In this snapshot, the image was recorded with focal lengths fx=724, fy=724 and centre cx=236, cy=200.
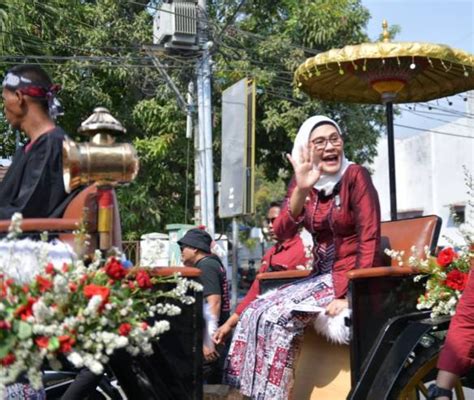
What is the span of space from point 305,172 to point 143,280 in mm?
1334

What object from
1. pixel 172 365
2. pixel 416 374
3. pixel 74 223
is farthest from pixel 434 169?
pixel 74 223

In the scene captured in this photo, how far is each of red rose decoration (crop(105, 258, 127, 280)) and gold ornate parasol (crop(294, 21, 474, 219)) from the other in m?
2.66

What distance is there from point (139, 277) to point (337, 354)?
154 centimetres

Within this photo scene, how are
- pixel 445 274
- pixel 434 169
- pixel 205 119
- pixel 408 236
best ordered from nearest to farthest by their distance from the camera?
pixel 445 274
pixel 408 236
pixel 205 119
pixel 434 169

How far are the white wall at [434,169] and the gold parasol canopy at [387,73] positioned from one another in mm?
20870

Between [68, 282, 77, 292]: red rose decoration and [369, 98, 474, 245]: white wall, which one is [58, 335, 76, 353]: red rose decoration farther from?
[369, 98, 474, 245]: white wall

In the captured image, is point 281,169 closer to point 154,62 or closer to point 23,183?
point 154,62

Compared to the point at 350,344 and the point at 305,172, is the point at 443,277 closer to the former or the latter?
the point at 350,344

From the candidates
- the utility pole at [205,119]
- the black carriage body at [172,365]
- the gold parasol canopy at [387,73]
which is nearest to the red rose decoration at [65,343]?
the black carriage body at [172,365]

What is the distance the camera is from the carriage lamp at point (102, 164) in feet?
8.16

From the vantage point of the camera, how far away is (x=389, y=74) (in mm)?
4891

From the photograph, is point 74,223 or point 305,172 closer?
point 74,223

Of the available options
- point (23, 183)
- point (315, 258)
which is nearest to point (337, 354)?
point (315, 258)

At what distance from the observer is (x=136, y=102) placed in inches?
593
